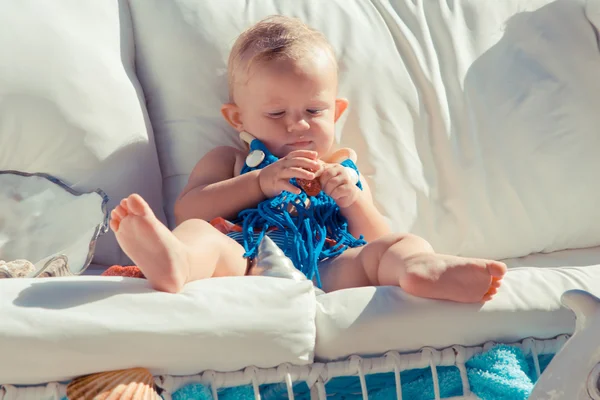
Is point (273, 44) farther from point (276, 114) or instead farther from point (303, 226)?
point (303, 226)

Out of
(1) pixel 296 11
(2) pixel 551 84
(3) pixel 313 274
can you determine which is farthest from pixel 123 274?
(2) pixel 551 84

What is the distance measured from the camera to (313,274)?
1.57 metres

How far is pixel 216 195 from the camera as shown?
5.51ft

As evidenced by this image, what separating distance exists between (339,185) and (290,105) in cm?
21

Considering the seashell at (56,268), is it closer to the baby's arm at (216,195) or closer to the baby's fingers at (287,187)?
the baby's arm at (216,195)

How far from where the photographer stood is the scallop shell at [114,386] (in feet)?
3.56

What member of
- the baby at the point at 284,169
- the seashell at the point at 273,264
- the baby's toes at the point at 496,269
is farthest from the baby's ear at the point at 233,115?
the baby's toes at the point at 496,269

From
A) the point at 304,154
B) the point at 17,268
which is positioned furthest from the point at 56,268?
the point at 304,154

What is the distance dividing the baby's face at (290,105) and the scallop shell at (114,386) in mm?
725

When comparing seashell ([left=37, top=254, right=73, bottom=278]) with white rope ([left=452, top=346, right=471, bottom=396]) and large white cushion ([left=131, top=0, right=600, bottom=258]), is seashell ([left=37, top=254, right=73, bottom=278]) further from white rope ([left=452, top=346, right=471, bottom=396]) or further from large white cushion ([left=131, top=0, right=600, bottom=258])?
white rope ([left=452, top=346, right=471, bottom=396])

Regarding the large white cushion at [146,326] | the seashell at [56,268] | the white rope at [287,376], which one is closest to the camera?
the large white cushion at [146,326]

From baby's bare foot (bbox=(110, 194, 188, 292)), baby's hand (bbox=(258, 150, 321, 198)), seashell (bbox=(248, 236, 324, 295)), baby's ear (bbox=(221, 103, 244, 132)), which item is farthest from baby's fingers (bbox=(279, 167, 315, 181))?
baby's bare foot (bbox=(110, 194, 188, 292))

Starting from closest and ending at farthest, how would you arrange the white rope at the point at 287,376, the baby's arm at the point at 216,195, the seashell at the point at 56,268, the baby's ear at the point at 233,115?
the white rope at the point at 287,376 → the seashell at the point at 56,268 → the baby's arm at the point at 216,195 → the baby's ear at the point at 233,115

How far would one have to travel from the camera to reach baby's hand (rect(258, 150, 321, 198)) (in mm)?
1568
